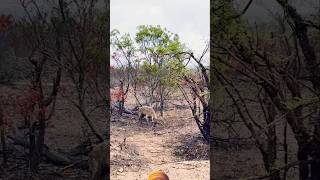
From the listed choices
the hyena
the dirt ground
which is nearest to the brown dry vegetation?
the dirt ground

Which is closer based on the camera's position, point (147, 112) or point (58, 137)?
point (58, 137)

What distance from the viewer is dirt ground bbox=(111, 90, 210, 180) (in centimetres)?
628

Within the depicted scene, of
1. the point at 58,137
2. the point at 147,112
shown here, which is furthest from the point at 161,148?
the point at 58,137

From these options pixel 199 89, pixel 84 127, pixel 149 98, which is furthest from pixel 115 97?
pixel 84 127

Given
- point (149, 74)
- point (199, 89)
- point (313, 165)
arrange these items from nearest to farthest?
point (313, 165) < point (199, 89) < point (149, 74)

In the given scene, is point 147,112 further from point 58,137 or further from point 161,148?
point 58,137

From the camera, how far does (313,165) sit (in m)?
3.64

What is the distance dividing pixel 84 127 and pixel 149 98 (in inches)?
187

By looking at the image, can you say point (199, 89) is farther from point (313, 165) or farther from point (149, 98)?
point (313, 165)

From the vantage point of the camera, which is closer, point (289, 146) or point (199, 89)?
point (289, 146)

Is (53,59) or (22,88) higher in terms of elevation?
(53,59)

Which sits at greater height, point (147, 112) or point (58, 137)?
point (147, 112)

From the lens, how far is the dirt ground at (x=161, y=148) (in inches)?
247

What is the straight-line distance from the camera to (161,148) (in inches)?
283
